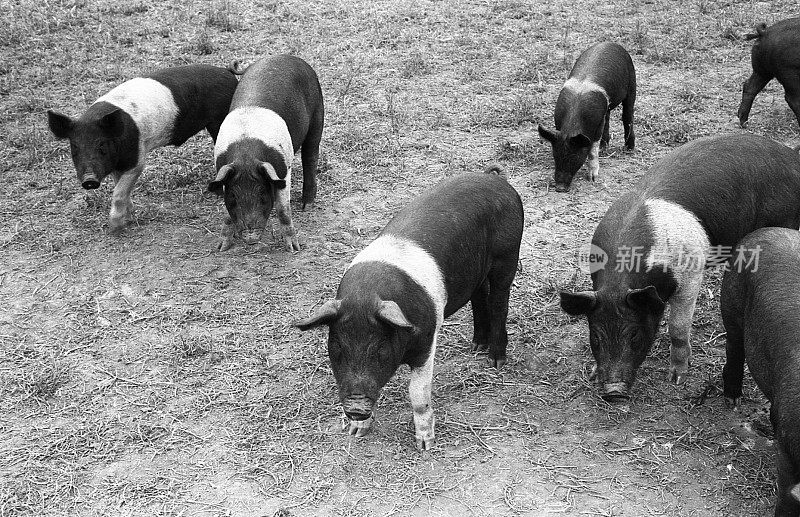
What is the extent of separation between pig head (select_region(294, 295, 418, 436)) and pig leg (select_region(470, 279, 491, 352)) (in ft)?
3.71

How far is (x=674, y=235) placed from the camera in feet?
15.4

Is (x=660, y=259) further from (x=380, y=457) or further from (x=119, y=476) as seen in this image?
(x=119, y=476)

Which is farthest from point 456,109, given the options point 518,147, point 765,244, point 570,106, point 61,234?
point 765,244

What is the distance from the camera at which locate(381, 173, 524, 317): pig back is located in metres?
4.50

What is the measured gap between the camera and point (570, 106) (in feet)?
23.7

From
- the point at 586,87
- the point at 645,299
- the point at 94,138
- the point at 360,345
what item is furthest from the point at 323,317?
the point at 586,87

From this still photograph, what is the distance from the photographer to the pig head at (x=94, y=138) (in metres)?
6.30

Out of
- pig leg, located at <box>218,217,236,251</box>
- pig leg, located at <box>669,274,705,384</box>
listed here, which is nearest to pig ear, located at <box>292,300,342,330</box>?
pig leg, located at <box>669,274,705,384</box>

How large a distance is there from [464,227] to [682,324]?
1434mm

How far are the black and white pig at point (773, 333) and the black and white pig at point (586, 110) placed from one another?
256 centimetres

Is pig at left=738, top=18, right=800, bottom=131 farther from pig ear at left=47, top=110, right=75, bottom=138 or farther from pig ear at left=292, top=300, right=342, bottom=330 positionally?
pig ear at left=47, top=110, right=75, bottom=138

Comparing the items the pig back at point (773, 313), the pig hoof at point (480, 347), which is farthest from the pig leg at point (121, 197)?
the pig back at point (773, 313)

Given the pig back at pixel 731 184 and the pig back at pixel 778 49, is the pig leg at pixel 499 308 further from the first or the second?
the pig back at pixel 778 49

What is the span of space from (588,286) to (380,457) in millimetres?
2221
